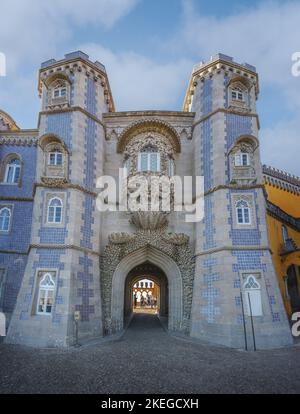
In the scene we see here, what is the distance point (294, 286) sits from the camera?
63.4 feet

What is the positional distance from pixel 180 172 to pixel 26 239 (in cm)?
1070

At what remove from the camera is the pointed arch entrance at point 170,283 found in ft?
50.0

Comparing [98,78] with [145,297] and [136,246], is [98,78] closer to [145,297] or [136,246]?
[136,246]

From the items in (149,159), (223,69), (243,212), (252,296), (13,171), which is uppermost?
(223,69)

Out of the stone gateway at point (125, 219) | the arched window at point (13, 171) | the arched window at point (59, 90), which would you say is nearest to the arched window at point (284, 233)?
the stone gateway at point (125, 219)

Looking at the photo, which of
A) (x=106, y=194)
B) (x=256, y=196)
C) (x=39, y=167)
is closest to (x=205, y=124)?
(x=256, y=196)

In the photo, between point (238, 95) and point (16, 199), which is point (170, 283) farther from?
point (238, 95)

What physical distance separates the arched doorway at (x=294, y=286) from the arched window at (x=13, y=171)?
67.2 ft

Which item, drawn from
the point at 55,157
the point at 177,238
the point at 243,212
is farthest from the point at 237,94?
the point at 55,157

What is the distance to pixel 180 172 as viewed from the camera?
17.2 meters

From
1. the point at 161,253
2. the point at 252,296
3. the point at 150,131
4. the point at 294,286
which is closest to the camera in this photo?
the point at 252,296

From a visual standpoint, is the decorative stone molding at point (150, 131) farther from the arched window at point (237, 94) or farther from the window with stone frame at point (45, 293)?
the window with stone frame at point (45, 293)

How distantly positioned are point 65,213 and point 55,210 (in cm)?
71

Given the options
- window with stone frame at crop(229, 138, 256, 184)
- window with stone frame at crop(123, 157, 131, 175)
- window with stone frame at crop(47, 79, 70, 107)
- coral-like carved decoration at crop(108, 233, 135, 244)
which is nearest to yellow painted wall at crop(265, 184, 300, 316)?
window with stone frame at crop(229, 138, 256, 184)
